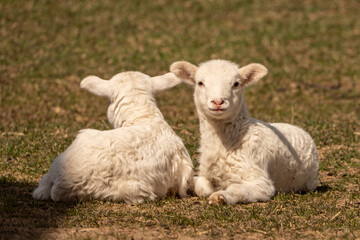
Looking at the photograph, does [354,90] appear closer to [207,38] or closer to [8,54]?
[207,38]

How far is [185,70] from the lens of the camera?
27.1ft

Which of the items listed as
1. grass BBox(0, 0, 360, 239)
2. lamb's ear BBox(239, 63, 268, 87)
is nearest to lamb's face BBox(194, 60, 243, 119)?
lamb's ear BBox(239, 63, 268, 87)

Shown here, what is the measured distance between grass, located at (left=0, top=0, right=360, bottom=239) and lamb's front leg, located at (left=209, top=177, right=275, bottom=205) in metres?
0.14

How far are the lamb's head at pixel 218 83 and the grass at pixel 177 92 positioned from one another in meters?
1.22

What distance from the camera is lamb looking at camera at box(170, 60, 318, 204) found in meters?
7.48

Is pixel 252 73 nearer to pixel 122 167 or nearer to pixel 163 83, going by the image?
pixel 163 83

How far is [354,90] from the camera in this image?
1733 cm

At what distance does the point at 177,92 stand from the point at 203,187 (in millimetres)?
9223

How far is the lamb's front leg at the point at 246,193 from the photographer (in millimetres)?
7160

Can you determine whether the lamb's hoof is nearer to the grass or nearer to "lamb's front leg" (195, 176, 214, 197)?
the grass

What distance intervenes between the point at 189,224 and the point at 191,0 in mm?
18251

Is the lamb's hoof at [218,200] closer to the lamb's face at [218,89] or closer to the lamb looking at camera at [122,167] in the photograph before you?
the lamb looking at camera at [122,167]

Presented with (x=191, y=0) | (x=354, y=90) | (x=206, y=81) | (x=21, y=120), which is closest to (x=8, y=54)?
(x=21, y=120)

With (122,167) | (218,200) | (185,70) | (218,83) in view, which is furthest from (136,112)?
(218,200)
